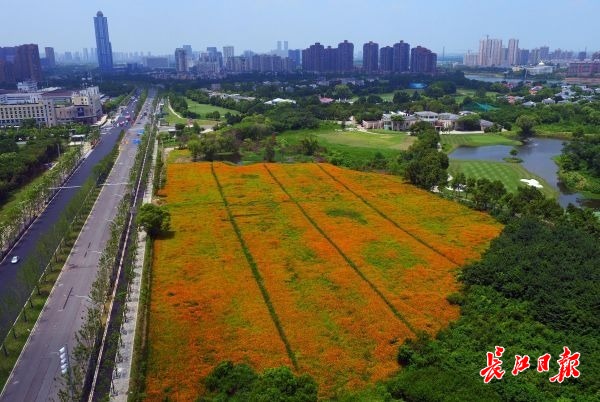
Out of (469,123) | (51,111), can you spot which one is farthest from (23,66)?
(469,123)

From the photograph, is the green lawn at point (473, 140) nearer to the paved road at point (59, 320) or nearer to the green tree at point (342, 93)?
the paved road at point (59, 320)

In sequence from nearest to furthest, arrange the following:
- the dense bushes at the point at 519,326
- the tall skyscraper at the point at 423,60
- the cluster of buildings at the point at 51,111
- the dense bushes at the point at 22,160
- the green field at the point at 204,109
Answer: the dense bushes at the point at 519,326, the dense bushes at the point at 22,160, the cluster of buildings at the point at 51,111, the green field at the point at 204,109, the tall skyscraper at the point at 423,60

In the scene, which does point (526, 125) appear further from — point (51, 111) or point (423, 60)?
point (423, 60)

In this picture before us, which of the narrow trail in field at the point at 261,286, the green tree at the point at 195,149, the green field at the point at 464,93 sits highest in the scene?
the green field at the point at 464,93

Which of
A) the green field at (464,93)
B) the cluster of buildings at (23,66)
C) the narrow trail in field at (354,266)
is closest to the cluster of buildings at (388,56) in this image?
the green field at (464,93)

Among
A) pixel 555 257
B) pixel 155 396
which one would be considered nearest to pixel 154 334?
pixel 155 396

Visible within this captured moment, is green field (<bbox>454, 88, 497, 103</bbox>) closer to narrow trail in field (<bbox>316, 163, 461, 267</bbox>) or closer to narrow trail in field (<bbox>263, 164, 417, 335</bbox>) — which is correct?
narrow trail in field (<bbox>316, 163, 461, 267</bbox>)

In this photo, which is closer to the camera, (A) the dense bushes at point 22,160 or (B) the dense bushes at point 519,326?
(B) the dense bushes at point 519,326
